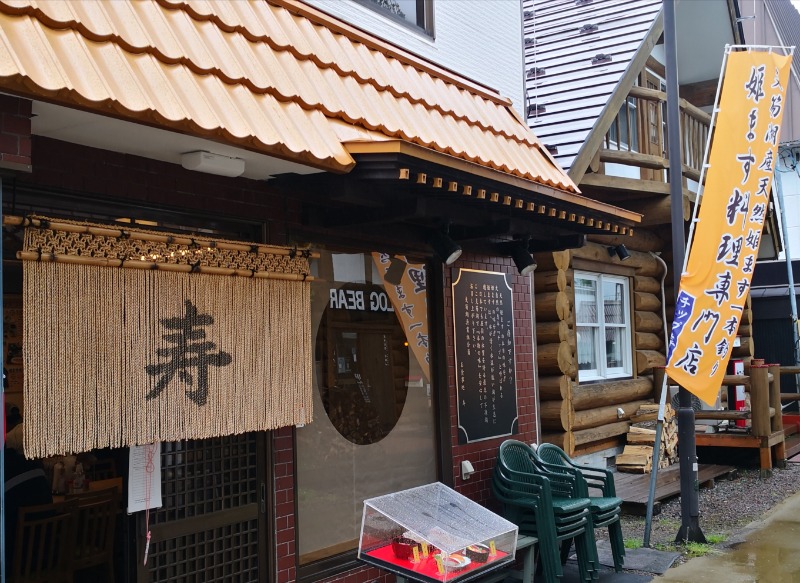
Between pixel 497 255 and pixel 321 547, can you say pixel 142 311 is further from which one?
pixel 497 255

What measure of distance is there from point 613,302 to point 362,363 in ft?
23.1

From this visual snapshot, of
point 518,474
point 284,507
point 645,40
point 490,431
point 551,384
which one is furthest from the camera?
point 645,40

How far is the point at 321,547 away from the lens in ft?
19.0

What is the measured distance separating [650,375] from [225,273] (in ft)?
32.2

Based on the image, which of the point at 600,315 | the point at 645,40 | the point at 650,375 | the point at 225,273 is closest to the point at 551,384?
the point at 600,315

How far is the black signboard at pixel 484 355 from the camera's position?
23.9 ft

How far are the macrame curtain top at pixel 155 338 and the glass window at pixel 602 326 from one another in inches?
264

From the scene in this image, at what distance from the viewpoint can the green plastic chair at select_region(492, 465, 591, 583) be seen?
21.1ft

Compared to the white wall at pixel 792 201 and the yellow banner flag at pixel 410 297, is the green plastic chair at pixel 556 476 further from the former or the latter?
the white wall at pixel 792 201

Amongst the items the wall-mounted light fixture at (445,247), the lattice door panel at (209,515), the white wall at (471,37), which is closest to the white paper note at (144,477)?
the lattice door panel at (209,515)

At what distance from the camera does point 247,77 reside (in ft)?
15.2

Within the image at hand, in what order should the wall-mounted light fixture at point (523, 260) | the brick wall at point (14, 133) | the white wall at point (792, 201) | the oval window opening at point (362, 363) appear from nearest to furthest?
the brick wall at point (14, 133) → the oval window opening at point (362, 363) → the wall-mounted light fixture at point (523, 260) → the white wall at point (792, 201)

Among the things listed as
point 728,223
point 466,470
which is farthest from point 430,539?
point 728,223

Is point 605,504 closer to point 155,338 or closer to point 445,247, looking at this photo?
point 445,247
